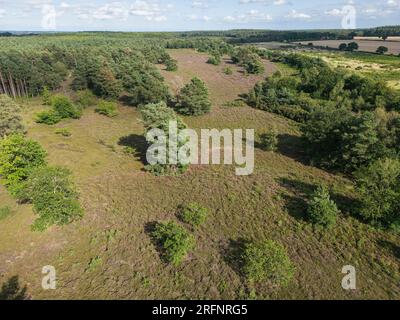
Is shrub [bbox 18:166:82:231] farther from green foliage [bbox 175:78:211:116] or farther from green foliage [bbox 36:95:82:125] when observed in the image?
green foliage [bbox 175:78:211:116]

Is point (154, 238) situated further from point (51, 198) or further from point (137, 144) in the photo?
point (137, 144)

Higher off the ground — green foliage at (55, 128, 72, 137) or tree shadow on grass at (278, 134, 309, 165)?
green foliage at (55, 128, 72, 137)

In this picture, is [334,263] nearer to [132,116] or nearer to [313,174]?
[313,174]

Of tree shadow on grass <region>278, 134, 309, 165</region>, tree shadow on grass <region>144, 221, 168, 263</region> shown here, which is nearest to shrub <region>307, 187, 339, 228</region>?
tree shadow on grass <region>278, 134, 309, 165</region>

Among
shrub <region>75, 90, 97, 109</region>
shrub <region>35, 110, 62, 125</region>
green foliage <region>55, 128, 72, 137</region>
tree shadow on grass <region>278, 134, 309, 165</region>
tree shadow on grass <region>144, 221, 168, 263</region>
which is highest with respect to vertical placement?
shrub <region>75, 90, 97, 109</region>

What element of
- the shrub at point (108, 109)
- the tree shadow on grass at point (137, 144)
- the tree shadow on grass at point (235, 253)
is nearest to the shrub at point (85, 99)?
the shrub at point (108, 109)

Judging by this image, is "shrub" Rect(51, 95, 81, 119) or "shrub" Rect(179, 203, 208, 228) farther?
"shrub" Rect(51, 95, 81, 119)
